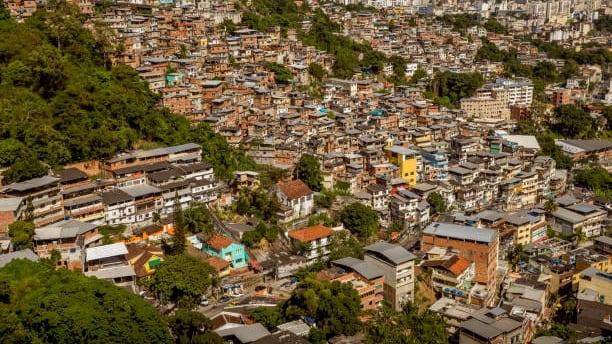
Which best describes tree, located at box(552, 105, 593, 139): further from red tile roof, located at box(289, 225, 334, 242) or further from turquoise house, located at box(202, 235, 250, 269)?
turquoise house, located at box(202, 235, 250, 269)

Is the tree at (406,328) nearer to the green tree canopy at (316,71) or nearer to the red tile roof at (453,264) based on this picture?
the red tile roof at (453,264)

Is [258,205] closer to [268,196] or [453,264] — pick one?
[268,196]

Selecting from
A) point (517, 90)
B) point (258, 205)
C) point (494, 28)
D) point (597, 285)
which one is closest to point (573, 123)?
point (517, 90)

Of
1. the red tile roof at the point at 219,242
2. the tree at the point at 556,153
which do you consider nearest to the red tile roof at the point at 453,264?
the red tile roof at the point at 219,242

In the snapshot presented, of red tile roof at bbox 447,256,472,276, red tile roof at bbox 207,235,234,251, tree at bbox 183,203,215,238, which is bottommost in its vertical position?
red tile roof at bbox 447,256,472,276

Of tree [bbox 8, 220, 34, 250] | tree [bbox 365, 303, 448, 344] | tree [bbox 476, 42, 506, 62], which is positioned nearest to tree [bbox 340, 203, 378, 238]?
tree [bbox 365, 303, 448, 344]

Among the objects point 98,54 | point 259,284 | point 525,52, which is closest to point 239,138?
point 98,54
